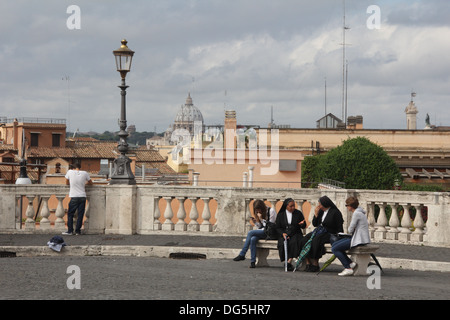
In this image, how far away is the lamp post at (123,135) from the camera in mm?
17053

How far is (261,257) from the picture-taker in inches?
522

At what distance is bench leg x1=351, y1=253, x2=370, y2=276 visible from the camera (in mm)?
12234

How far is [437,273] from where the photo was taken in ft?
41.8

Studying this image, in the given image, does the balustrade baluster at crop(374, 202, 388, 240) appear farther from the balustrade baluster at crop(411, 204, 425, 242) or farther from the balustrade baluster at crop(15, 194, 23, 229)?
the balustrade baluster at crop(15, 194, 23, 229)

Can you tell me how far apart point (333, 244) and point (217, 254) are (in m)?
2.64

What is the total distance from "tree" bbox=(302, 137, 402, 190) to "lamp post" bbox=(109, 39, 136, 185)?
32.9 metres

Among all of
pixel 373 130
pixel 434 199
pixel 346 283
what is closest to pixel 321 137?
pixel 373 130

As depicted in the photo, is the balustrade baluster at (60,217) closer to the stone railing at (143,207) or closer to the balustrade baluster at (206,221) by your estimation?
the stone railing at (143,207)

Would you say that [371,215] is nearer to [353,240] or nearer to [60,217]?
[353,240]

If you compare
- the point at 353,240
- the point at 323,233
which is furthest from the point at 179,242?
the point at 353,240

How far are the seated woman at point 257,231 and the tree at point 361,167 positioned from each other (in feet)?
119

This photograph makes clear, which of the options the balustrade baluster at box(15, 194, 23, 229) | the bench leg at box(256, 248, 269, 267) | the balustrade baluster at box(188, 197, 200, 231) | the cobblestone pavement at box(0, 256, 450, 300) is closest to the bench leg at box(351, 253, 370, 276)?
the cobblestone pavement at box(0, 256, 450, 300)

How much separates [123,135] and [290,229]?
5.74 m
